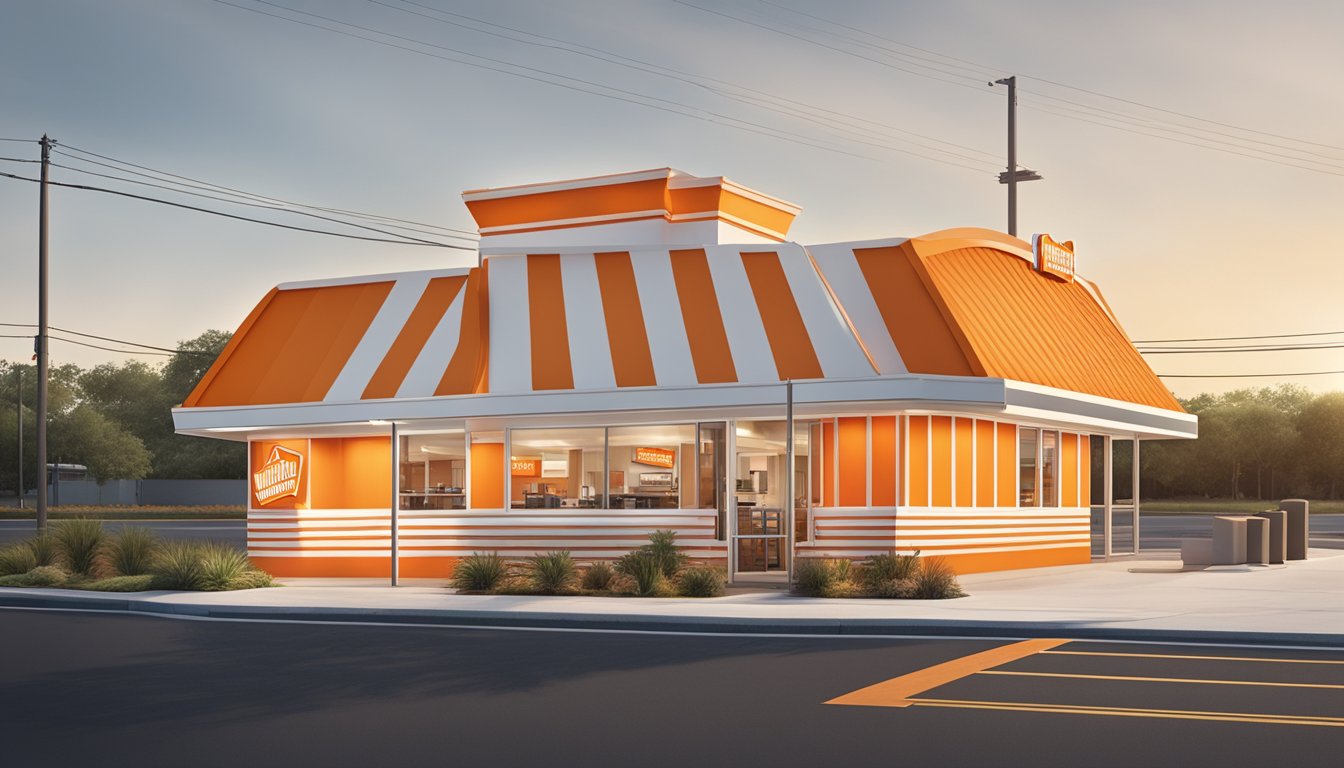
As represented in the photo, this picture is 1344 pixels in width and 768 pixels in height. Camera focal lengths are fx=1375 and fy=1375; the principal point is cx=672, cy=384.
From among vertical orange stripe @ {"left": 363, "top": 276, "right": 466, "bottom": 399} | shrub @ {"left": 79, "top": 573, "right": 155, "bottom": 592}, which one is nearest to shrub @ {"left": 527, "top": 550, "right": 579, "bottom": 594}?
vertical orange stripe @ {"left": 363, "top": 276, "right": 466, "bottom": 399}

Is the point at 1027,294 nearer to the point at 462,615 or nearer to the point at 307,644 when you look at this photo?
the point at 462,615

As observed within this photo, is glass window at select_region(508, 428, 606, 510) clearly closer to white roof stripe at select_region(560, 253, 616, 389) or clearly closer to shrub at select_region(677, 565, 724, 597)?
white roof stripe at select_region(560, 253, 616, 389)

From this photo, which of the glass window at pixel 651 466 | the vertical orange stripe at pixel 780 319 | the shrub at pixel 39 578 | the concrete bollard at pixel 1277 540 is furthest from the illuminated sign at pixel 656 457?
the concrete bollard at pixel 1277 540

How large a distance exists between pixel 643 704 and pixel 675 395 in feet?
45.7

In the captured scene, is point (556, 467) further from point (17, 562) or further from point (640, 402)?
point (17, 562)

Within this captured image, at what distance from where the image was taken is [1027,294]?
28.9 m

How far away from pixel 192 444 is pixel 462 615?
89247 millimetres

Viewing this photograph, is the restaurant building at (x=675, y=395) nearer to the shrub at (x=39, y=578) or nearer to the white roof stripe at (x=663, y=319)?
the white roof stripe at (x=663, y=319)

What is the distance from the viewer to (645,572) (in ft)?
74.2

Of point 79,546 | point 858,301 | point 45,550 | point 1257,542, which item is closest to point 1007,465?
point 858,301

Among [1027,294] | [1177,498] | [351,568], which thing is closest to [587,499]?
[351,568]

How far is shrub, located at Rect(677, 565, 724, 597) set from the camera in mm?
22125

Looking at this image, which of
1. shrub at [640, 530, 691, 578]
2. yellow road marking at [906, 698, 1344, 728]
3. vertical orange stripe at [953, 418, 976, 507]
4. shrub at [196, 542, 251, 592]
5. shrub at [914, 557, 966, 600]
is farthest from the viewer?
vertical orange stripe at [953, 418, 976, 507]

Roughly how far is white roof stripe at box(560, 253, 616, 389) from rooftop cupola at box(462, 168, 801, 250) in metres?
1.02
